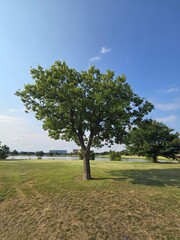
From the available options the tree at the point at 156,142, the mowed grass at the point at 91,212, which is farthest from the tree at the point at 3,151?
the mowed grass at the point at 91,212

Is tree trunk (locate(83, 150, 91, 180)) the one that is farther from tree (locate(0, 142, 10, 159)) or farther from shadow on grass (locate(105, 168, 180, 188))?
tree (locate(0, 142, 10, 159))

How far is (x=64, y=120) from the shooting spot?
531 inches

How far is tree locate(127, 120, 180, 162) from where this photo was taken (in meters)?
32.2

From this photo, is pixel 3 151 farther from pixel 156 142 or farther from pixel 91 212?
pixel 91 212

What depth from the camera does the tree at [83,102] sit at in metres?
12.6

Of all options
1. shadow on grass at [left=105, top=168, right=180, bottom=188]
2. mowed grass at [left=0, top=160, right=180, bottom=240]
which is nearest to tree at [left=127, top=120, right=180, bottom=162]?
shadow on grass at [left=105, top=168, right=180, bottom=188]

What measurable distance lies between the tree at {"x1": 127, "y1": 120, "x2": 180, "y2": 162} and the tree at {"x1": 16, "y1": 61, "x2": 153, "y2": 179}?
1937cm

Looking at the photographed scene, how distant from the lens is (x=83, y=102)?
12.1 metres

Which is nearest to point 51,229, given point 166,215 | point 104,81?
point 166,215

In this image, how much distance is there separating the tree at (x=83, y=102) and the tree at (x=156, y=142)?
19369mm

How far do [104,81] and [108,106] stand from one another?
224 centimetres

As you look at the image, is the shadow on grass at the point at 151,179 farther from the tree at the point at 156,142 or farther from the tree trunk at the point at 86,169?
the tree at the point at 156,142

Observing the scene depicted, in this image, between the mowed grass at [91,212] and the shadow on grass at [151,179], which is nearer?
the mowed grass at [91,212]

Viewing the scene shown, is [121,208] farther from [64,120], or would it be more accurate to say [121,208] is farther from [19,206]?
[64,120]
